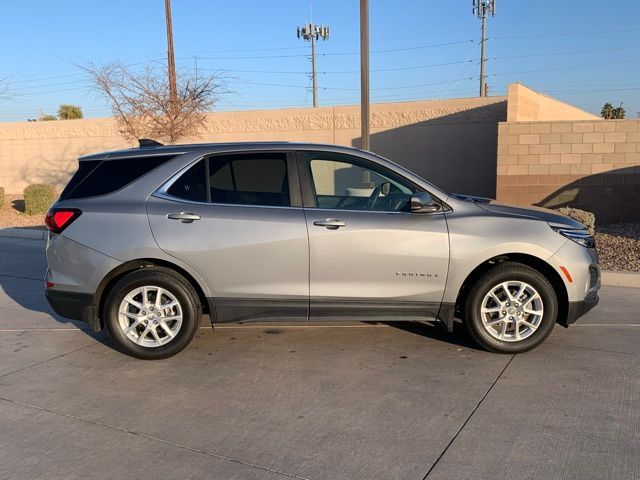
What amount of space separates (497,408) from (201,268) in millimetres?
2591

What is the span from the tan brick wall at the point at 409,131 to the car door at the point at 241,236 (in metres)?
11.4

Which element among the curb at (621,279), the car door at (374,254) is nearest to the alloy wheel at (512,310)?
the car door at (374,254)

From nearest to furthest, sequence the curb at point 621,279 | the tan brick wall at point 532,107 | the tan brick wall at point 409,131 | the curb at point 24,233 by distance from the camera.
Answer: the curb at point 621,279 < the curb at point 24,233 < the tan brick wall at point 532,107 < the tan brick wall at point 409,131

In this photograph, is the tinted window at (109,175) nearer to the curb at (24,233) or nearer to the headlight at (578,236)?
the headlight at (578,236)

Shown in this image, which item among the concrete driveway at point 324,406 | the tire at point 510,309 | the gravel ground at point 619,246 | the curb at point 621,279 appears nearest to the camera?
the concrete driveway at point 324,406

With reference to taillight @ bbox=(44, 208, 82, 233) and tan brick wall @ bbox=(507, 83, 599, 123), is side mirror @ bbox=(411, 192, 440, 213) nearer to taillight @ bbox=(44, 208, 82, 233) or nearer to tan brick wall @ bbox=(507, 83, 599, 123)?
taillight @ bbox=(44, 208, 82, 233)

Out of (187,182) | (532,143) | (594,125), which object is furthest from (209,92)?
(187,182)

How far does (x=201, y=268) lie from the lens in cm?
489

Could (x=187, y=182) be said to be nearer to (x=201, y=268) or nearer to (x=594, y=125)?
(x=201, y=268)

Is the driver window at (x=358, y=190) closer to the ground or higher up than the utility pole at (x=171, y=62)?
closer to the ground

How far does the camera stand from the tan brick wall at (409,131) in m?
15.3

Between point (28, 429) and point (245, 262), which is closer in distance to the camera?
point (28, 429)

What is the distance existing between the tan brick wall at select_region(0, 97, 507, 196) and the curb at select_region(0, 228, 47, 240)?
658 centimetres

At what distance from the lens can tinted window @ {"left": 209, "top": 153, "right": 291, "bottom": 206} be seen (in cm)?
500
